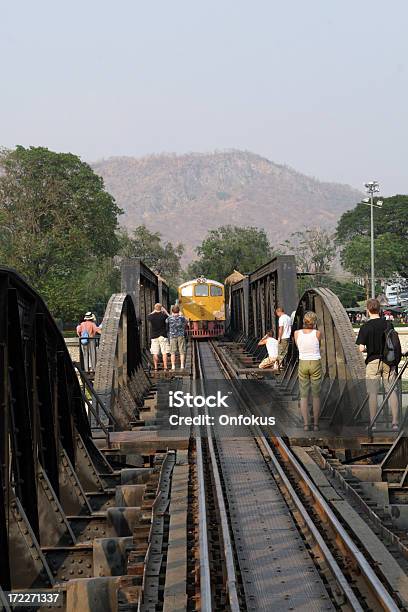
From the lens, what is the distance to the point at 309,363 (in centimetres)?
1283

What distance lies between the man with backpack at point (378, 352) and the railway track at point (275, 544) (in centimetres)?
167

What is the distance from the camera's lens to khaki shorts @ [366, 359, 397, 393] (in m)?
12.3

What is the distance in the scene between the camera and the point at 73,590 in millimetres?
6664

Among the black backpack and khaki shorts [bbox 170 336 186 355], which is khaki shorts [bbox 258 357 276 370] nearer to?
khaki shorts [bbox 170 336 186 355]

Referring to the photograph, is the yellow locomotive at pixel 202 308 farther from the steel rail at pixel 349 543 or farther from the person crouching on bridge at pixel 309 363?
the steel rail at pixel 349 543

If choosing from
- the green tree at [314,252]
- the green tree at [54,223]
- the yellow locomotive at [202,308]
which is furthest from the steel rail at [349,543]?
the green tree at [314,252]

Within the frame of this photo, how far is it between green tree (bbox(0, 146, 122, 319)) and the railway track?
163 feet

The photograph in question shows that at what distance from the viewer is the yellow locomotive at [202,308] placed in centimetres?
4331

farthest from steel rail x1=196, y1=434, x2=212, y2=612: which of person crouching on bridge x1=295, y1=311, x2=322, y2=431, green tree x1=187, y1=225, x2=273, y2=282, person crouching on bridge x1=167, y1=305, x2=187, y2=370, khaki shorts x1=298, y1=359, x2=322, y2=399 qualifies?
green tree x1=187, y1=225, x2=273, y2=282

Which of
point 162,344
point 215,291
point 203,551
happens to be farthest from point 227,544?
point 215,291

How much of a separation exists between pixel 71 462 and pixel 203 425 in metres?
3.36

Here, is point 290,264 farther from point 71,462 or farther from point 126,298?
point 71,462

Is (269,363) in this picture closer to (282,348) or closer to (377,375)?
(282,348)

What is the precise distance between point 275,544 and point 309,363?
5444mm
